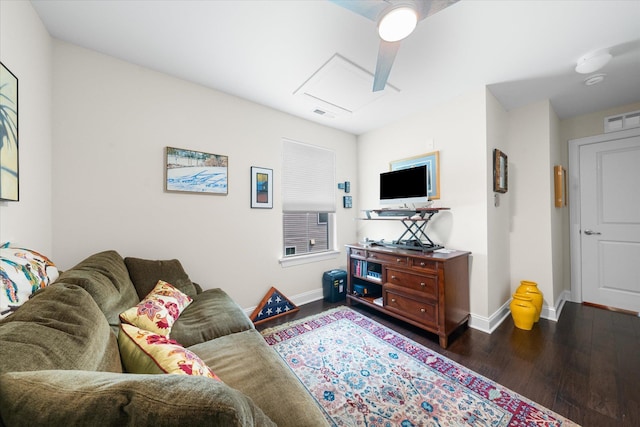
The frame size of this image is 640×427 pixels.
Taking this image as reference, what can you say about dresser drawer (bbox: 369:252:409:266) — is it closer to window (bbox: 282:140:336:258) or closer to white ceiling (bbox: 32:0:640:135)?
window (bbox: 282:140:336:258)

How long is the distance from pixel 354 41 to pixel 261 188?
173 centimetres

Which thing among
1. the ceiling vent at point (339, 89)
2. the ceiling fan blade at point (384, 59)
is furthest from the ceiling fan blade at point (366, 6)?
the ceiling vent at point (339, 89)

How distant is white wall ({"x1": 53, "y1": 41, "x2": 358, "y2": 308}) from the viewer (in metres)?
1.80

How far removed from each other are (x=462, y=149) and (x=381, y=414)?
2.56 m

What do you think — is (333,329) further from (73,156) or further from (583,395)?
(73,156)

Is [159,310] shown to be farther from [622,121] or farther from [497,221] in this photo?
[622,121]

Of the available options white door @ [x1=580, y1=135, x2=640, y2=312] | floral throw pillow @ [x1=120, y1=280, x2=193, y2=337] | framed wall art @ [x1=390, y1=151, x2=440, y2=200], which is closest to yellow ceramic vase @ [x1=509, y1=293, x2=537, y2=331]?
framed wall art @ [x1=390, y1=151, x2=440, y2=200]

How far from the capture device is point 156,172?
2.13 meters

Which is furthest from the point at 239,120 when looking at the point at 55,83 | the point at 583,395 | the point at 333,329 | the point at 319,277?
the point at 583,395

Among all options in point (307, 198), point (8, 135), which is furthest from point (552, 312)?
point (8, 135)

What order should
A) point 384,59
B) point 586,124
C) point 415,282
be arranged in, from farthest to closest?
point 586,124 < point 415,282 < point 384,59

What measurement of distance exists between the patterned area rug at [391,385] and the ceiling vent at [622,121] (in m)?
3.47

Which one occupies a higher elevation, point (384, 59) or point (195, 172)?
point (384, 59)

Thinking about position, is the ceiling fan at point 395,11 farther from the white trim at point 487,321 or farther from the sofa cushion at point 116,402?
the white trim at point 487,321
